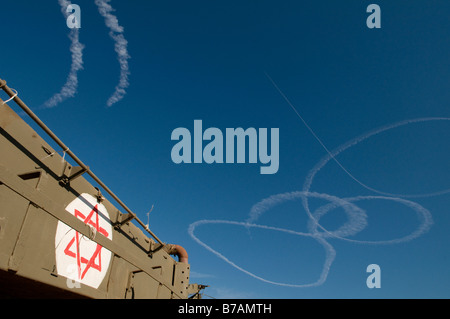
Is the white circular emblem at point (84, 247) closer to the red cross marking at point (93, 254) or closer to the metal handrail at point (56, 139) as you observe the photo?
Answer: the red cross marking at point (93, 254)

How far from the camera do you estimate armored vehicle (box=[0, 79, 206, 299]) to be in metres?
3.65

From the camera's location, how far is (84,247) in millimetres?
4848

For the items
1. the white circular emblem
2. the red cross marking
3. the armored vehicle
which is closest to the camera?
the armored vehicle

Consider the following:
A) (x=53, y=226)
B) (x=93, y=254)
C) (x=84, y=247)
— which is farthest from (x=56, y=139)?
(x=93, y=254)

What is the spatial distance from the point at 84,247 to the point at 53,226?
2.45 feet

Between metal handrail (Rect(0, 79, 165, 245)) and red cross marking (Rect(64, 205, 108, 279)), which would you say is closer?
metal handrail (Rect(0, 79, 165, 245))

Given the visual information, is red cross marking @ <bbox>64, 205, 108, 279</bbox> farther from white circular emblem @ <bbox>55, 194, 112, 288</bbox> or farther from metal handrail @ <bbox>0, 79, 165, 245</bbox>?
metal handrail @ <bbox>0, 79, 165, 245</bbox>

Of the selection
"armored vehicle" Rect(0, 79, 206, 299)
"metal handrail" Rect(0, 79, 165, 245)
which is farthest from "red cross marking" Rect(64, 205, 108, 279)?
"metal handrail" Rect(0, 79, 165, 245)

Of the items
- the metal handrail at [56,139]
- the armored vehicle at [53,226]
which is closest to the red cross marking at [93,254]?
the armored vehicle at [53,226]

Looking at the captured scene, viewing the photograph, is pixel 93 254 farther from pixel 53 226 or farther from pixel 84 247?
pixel 53 226

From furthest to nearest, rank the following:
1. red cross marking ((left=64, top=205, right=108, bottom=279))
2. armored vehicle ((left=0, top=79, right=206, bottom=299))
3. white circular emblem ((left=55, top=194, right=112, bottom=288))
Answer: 1. red cross marking ((left=64, top=205, right=108, bottom=279))
2. white circular emblem ((left=55, top=194, right=112, bottom=288))
3. armored vehicle ((left=0, top=79, right=206, bottom=299))

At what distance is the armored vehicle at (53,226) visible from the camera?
12.0ft
